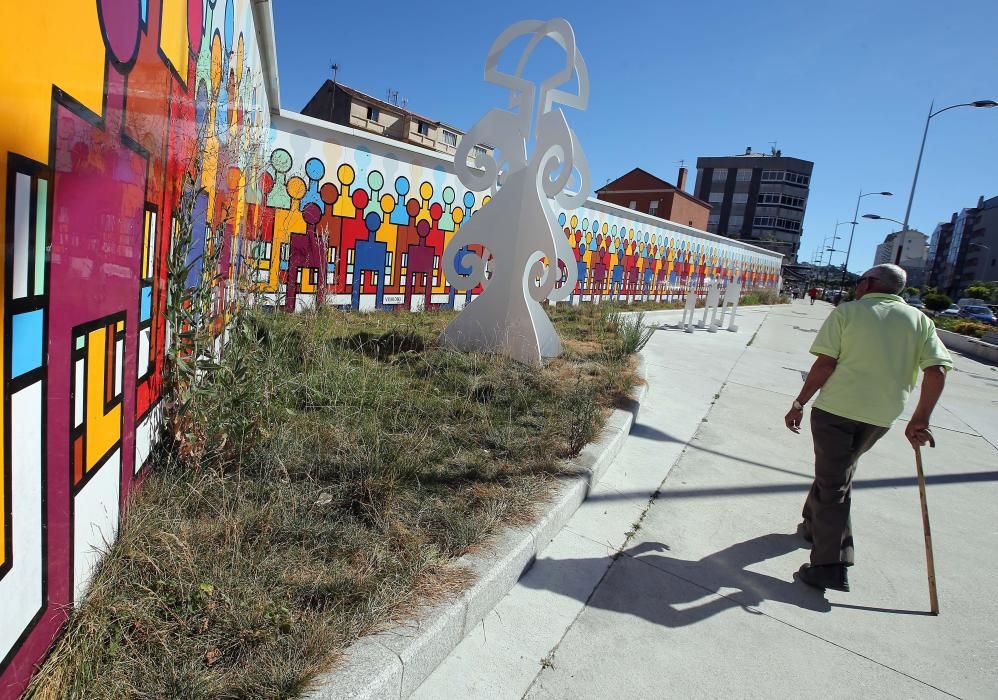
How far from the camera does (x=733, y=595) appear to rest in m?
3.05

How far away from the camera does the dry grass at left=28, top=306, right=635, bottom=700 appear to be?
185cm

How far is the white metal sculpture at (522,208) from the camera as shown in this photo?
6898 mm

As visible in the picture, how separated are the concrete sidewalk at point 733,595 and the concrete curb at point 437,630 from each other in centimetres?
8

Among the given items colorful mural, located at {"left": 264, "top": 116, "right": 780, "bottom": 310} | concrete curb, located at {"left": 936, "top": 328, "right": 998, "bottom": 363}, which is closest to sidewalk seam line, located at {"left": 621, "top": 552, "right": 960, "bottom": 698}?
colorful mural, located at {"left": 264, "top": 116, "right": 780, "bottom": 310}

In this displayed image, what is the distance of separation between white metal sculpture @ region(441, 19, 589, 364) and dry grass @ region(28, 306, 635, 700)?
2099 mm

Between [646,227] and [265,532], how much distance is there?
21.3m

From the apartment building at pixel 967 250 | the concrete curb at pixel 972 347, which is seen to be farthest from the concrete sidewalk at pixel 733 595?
the apartment building at pixel 967 250

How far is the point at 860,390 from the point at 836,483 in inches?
21.5

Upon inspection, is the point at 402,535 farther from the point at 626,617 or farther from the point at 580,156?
the point at 580,156

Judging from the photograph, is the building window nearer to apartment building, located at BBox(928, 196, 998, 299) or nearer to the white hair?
apartment building, located at BBox(928, 196, 998, 299)

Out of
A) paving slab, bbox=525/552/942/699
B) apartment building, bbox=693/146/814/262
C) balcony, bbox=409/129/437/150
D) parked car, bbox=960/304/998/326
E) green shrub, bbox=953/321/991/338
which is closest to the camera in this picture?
paving slab, bbox=525/552/942/699

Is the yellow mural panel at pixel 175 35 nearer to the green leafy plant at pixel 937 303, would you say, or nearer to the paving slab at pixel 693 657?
the paving slab at pixel 693 657

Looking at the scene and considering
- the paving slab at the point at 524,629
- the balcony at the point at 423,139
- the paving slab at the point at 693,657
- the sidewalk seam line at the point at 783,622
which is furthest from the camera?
the balcony at the point at 423,139

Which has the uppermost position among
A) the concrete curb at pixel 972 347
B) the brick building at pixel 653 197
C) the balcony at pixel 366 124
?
the balcony at pixel 366 124
